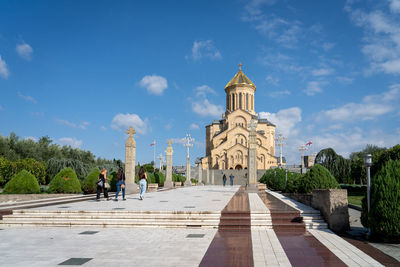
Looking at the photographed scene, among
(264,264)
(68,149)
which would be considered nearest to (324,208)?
(264,264)

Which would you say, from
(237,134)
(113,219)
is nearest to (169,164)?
(113,219)

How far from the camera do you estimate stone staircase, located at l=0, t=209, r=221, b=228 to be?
7.48 m

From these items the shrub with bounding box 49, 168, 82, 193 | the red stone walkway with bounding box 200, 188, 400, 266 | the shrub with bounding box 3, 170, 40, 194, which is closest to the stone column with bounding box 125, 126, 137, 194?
the shrub with bounding box 49, 168, 82, 193

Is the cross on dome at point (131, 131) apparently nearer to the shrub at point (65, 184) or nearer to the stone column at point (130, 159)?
the stone column at point (130, 159)

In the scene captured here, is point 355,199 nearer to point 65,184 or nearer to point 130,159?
point 130,159

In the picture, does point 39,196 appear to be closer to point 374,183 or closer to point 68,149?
point 374,183

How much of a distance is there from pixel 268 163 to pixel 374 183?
165 feet

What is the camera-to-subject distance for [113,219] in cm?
775

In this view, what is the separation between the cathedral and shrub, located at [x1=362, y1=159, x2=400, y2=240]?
160ft

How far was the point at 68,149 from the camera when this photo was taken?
4138 cm

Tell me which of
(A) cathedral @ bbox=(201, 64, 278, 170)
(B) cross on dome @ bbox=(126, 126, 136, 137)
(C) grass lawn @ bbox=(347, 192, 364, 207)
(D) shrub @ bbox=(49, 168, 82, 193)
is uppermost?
(A) cathedral @ bbox=(201, 64, 278, 170)

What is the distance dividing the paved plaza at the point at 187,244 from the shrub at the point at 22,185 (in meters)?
6.88

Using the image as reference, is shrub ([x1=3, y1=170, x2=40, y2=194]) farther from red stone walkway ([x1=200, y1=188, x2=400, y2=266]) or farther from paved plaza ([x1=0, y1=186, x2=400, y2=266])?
red stone walkway ([x1=200, y1=188, x2=400, y2=266])

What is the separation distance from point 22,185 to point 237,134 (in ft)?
153
